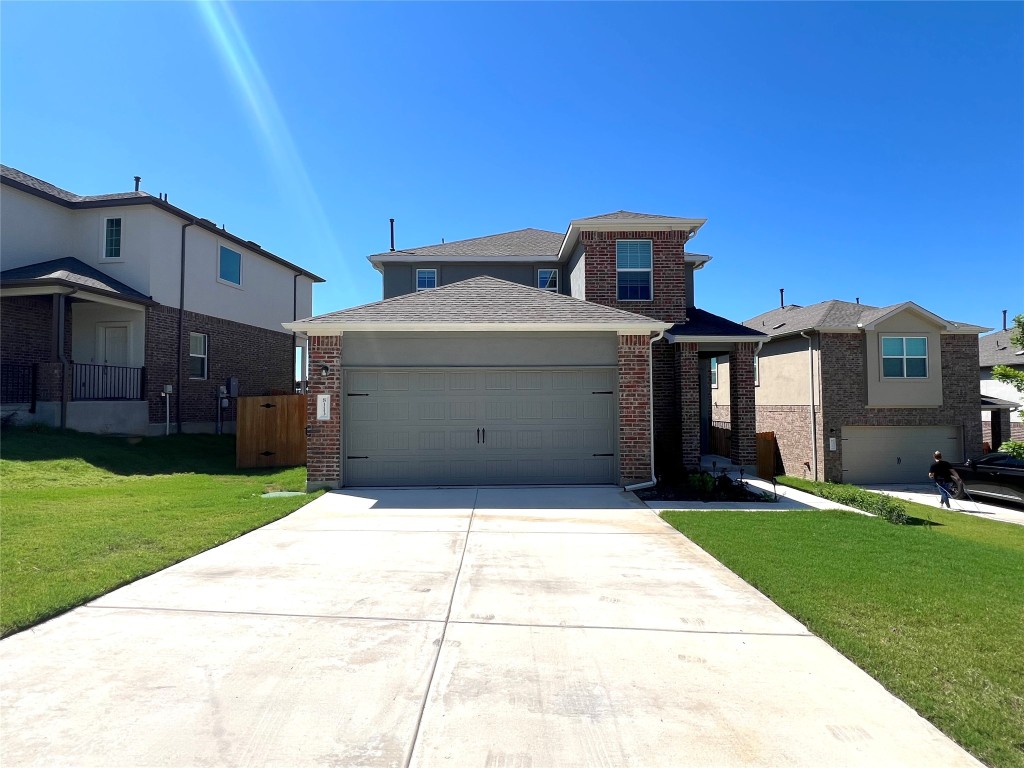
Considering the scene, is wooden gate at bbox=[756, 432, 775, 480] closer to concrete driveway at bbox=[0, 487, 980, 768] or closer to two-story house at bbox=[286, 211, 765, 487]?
two-story house at bbox=[286, 211, 765, 487]

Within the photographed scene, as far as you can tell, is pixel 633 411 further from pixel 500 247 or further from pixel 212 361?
pixel 212 361

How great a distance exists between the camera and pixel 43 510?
8359 mm

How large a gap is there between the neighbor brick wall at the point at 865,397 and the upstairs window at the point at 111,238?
A: 72.5ft

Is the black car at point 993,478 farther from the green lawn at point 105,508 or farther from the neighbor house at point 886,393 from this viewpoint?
the green lawn at point 105,508

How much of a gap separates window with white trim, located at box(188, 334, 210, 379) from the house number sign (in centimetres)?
1006

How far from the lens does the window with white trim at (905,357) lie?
707 inches

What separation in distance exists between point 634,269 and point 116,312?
49.9 feet

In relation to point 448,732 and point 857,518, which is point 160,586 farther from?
point 857,518

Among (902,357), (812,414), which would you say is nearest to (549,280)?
(812,414)

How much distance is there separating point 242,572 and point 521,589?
9.39 ft

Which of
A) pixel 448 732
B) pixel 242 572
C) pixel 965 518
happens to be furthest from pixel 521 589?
pixel 965 518

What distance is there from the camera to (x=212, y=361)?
19016mm

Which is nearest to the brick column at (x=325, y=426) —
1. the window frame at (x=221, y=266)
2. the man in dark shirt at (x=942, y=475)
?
the window frame at (x=221, y=266)

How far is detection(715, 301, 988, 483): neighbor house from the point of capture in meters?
17.8
